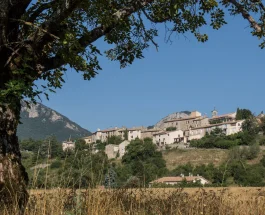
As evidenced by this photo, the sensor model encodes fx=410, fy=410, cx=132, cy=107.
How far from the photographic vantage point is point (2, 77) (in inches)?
244

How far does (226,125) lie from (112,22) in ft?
520

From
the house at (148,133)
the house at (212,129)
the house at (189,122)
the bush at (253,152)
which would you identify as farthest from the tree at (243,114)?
the bush at (253,152)

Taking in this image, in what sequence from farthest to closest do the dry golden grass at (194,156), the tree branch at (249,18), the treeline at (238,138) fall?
the treeline at (238,138) < the dry golden grass at (194,156) < the tree branch at (249,18)

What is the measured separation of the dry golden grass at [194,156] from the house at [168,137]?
103ft

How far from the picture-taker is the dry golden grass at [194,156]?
4670 inches

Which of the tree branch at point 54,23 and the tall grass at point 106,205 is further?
the tree branch at point 54,23

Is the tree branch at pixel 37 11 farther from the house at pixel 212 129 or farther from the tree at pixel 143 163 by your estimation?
the house at pixel 212 129

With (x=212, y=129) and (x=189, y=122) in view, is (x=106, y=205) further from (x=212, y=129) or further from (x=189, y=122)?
(x=189, y=122)

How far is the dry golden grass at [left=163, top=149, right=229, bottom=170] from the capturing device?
119 m

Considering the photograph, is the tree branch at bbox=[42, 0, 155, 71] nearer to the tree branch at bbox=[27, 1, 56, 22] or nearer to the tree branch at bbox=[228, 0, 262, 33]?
the tree branch at bbox=[27, 1, 56, 22]

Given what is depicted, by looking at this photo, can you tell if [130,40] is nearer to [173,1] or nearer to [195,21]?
[195,21]

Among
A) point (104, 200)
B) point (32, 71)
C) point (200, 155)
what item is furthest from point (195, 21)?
point (200, 155)

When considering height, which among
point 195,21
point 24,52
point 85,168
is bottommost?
point 85,168

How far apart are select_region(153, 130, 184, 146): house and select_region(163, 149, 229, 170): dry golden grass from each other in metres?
31.3
